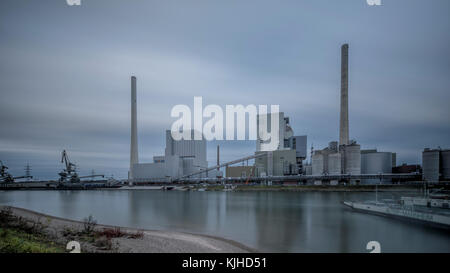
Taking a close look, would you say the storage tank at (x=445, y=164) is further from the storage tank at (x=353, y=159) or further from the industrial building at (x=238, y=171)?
the industrial building at (x=238, y=171)

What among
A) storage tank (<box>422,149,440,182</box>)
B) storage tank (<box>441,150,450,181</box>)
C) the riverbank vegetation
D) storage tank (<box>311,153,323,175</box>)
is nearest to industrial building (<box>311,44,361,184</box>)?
storage tank (<box>311,153,323,175</box>)

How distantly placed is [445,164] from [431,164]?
2651 millimetres

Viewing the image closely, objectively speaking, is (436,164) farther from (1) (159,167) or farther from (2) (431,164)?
(1) (159,167)

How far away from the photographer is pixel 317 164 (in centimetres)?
7188

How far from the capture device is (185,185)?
7938 centimetres

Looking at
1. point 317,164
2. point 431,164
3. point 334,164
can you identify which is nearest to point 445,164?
point 431,164

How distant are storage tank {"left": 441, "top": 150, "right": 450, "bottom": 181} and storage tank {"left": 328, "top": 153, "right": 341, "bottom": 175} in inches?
919

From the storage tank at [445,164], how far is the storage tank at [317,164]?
29.6m

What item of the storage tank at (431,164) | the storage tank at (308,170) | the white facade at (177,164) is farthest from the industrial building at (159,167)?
the storage tank at (431,164)

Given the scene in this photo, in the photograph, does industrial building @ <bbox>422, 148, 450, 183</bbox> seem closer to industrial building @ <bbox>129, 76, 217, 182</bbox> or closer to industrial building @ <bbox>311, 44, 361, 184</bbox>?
industrial building @ <bbox>311, 44, 361, 184</bbox>

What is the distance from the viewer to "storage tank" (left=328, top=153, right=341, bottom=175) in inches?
2564

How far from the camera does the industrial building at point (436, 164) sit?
1649 inches
